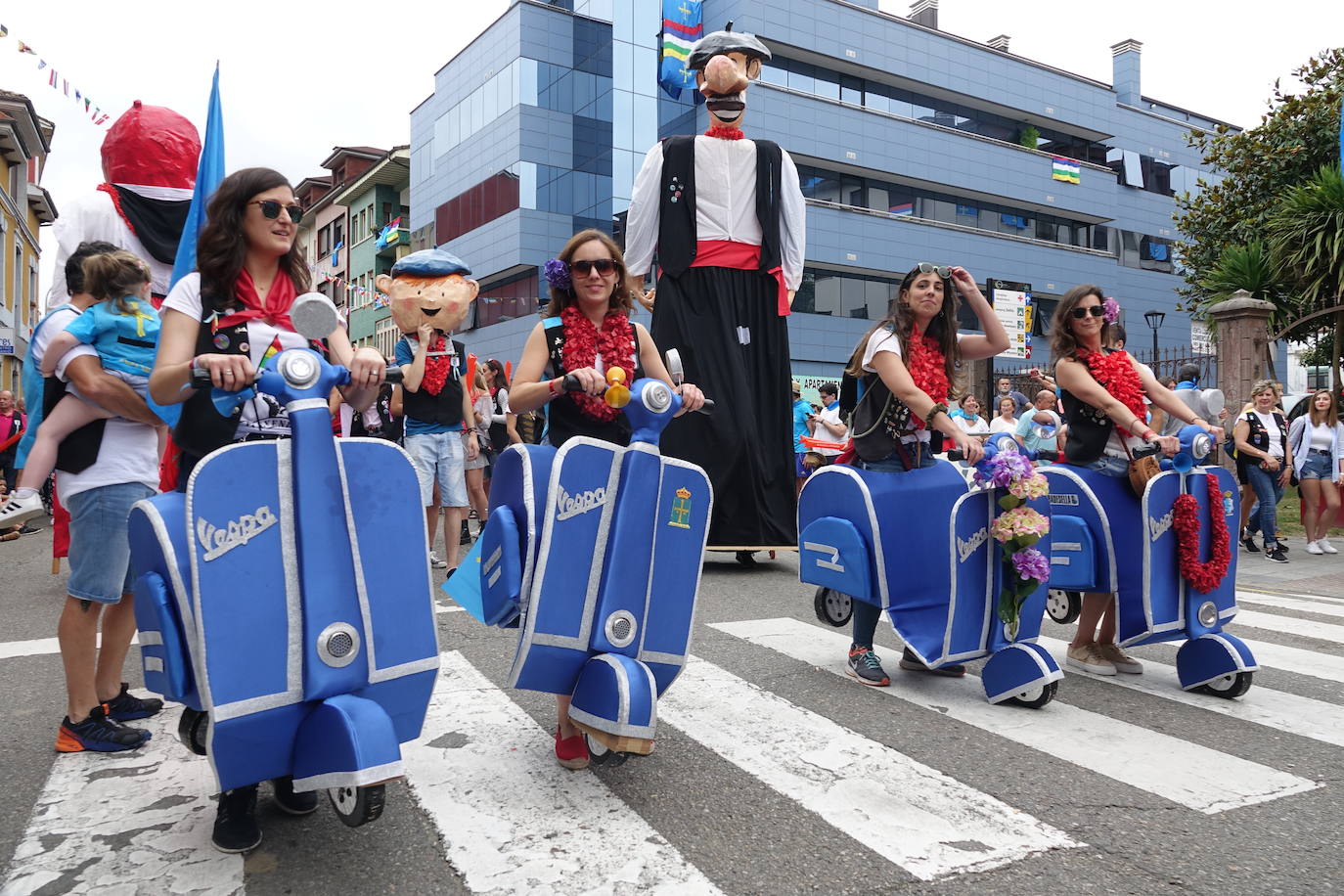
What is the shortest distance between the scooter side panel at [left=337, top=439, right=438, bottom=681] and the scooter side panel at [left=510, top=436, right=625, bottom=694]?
366 mm

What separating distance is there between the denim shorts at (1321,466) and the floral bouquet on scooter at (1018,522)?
789cm

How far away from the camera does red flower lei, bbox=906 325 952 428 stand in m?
4.44

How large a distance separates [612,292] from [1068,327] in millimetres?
2297

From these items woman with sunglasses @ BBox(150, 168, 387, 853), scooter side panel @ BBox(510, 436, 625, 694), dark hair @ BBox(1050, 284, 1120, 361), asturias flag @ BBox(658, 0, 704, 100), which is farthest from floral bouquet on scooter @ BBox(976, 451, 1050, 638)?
asturias flag @ BBox(658, 0, 704, 100)

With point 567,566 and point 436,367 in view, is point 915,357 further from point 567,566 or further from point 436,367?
point 436,367

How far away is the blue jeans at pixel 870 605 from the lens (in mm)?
4539

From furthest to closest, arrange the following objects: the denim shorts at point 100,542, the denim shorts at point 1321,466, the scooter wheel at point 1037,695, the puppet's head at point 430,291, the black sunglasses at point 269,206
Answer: the denim shorts at point 1321,466 < the puppet's head at point 430,291 < the scooter wheel at point 1037,695 < the denim shorts at point 100,542 < the black sunglasses at point 269,206

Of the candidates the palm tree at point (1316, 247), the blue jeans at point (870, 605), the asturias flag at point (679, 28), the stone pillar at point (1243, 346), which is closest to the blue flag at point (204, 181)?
the blue jeans at point (870, 605)

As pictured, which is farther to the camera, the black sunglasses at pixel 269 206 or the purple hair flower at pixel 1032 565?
the purple hair flower at pixel 1032 565

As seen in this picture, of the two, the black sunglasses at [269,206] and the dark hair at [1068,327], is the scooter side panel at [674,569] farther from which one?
the dark hair at [1068,327]

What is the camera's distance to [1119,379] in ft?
14.9

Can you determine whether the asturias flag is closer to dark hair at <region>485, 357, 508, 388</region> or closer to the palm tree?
the palm tree

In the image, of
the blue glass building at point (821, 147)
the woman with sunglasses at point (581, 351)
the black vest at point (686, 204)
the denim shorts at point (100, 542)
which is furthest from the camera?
the blue glass building at point (821, 147)

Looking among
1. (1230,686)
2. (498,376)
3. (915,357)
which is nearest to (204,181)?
(915,357)
